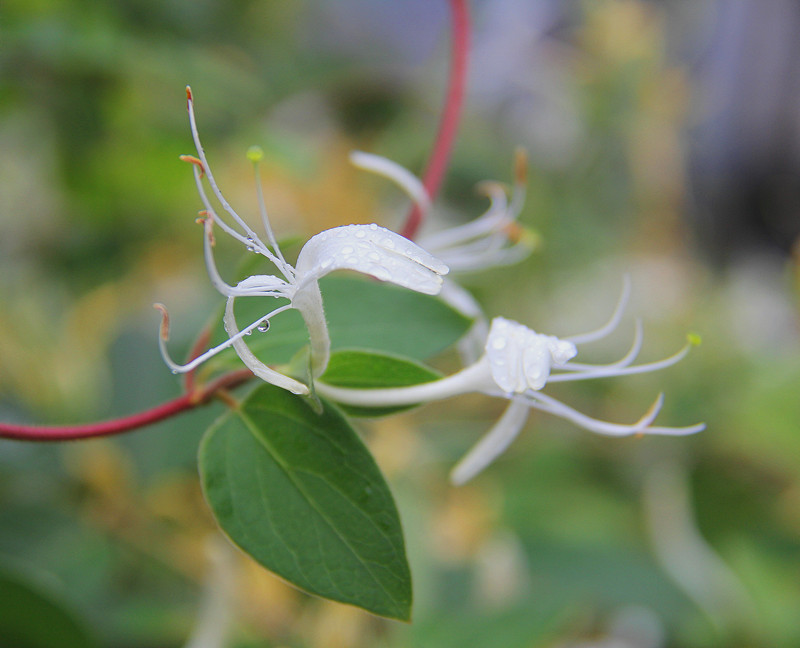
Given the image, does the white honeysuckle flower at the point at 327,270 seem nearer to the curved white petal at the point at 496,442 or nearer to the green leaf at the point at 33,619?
the curved white petal at the point at 496,442

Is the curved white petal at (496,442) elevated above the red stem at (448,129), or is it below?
below

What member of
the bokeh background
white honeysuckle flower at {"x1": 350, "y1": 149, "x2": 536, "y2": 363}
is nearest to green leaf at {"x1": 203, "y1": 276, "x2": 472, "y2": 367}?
white honeysuckle flower at {"x1": 350, "y1": 149, "x2": 536, "y2": 363}

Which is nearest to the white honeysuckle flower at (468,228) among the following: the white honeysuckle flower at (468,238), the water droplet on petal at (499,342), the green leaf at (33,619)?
the white honeysuckle flower at (468,238)

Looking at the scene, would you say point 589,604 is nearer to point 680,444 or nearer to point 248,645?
point 248,645

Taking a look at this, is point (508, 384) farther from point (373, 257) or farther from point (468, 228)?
point (468, 228)

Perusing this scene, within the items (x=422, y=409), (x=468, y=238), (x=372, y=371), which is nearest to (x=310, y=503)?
(x=372, y=371)

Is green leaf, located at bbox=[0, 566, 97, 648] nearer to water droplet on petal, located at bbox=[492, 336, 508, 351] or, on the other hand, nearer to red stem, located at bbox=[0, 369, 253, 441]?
red stem, located at bbox=[0, 369, 253, 441]
